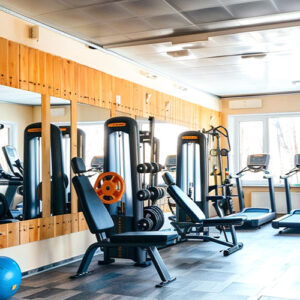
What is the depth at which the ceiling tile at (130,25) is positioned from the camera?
5410 mm

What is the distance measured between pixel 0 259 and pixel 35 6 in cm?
250

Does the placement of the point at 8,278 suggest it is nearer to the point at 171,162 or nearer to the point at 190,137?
the point at 190,137

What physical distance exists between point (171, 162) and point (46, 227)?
3.44m

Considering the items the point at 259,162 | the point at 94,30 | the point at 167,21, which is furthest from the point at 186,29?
the point at 259,162

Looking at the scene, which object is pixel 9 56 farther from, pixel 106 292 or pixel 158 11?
pixel 106 292

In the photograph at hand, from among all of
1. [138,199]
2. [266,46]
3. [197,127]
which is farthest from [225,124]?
[138,199]

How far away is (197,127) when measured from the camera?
32.3 feet

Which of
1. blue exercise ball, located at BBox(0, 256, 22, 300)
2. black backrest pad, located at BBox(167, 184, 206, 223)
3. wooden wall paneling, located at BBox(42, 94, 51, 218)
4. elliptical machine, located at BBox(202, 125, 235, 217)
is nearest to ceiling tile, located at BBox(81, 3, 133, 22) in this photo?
wooden wall paneling, located at BBox(42, 94, 51, 218)

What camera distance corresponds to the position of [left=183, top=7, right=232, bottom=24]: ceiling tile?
504 centimetres

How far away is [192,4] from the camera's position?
4840mm

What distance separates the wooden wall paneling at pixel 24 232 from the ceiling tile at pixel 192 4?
2640 mm

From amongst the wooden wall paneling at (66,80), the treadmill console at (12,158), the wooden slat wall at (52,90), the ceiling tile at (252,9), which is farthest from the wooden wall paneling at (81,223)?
the ceiling tile at (252,9)

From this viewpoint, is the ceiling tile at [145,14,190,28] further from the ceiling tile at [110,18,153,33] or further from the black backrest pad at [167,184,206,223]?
the black backrest pad at [167,184,206,223]

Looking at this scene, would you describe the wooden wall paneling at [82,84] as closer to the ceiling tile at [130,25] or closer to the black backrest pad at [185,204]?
the ceiling tile at [130,25]
